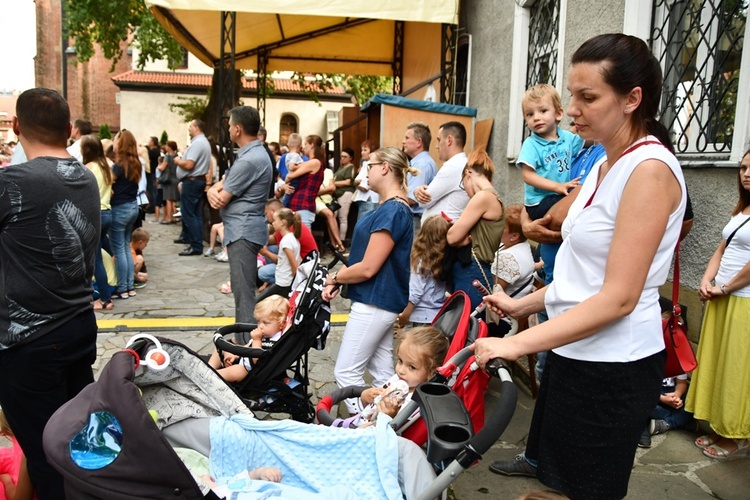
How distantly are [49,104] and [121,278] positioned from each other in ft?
17.7

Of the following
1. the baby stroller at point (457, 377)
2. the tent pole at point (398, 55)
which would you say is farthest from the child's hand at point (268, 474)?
the tent pole at point (398, 55)

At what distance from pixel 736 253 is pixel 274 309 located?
9.62 ft

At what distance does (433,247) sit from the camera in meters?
4.61

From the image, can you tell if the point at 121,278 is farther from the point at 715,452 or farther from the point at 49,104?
Result: the point at 715,452

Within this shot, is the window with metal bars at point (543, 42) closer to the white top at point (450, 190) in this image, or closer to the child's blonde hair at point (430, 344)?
the white top at point (450, 190)

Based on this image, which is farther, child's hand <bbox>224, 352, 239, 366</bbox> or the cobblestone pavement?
child's hand <bbox>224, 352, 239, 366</bbox>

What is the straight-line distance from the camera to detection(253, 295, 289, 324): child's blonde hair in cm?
437

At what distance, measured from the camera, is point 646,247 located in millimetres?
1695

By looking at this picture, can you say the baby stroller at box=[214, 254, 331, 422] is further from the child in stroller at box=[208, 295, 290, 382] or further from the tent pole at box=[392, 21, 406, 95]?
the tent pole at box=[392, 21, 406, 95]

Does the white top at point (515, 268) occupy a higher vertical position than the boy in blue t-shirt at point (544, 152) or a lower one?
lower

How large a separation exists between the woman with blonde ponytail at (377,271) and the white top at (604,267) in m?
1.85

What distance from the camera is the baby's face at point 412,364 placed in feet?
10.6

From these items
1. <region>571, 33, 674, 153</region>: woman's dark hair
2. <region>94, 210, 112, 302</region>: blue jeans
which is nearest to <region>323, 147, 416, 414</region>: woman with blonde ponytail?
<region>571, 33, 674, 153</region>: woman's dark hair

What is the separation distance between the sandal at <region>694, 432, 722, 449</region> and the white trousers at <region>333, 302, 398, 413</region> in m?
2.06
